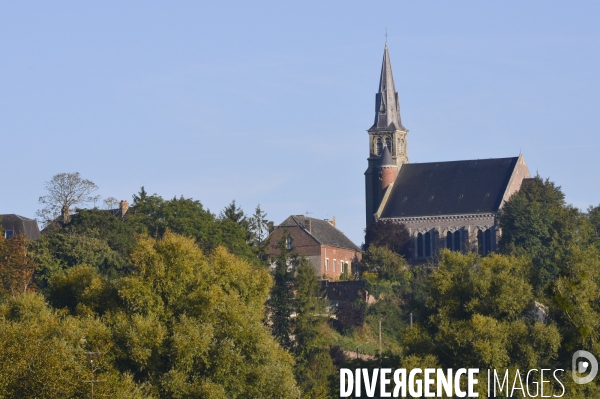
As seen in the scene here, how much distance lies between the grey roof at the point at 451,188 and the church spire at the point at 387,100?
23.4ft

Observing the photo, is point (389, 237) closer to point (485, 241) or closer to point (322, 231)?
point (322, 231)

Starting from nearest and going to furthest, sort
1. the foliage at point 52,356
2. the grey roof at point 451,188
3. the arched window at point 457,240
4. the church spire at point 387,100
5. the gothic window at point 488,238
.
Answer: the foliage at point 52,356 → the gothic window at point 488,238 → the grey roof at point 451,188 → the arched window at point 457,240 → the church spire at point 387,100

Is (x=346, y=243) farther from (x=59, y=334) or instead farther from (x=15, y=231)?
(x=59, y=334)

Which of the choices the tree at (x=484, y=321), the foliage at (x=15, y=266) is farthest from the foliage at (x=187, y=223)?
the tree at (x=484, y=321)

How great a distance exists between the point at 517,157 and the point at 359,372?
58332 millimetres

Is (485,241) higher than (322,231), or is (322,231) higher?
(322,231)

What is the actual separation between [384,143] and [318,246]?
2011 centimetres

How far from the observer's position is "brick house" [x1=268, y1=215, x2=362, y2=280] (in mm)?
97062

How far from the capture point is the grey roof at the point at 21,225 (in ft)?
296

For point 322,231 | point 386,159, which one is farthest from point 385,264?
point 386,159

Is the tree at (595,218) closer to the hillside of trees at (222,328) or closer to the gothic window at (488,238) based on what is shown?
the gothic window at (488,238)

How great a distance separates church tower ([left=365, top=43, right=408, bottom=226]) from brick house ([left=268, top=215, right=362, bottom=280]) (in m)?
7.07

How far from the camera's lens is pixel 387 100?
11725 centimetres

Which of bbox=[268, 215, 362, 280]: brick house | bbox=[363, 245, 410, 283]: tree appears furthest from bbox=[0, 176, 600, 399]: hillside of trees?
bbox=[268, 215, 362, 280]: brick house
